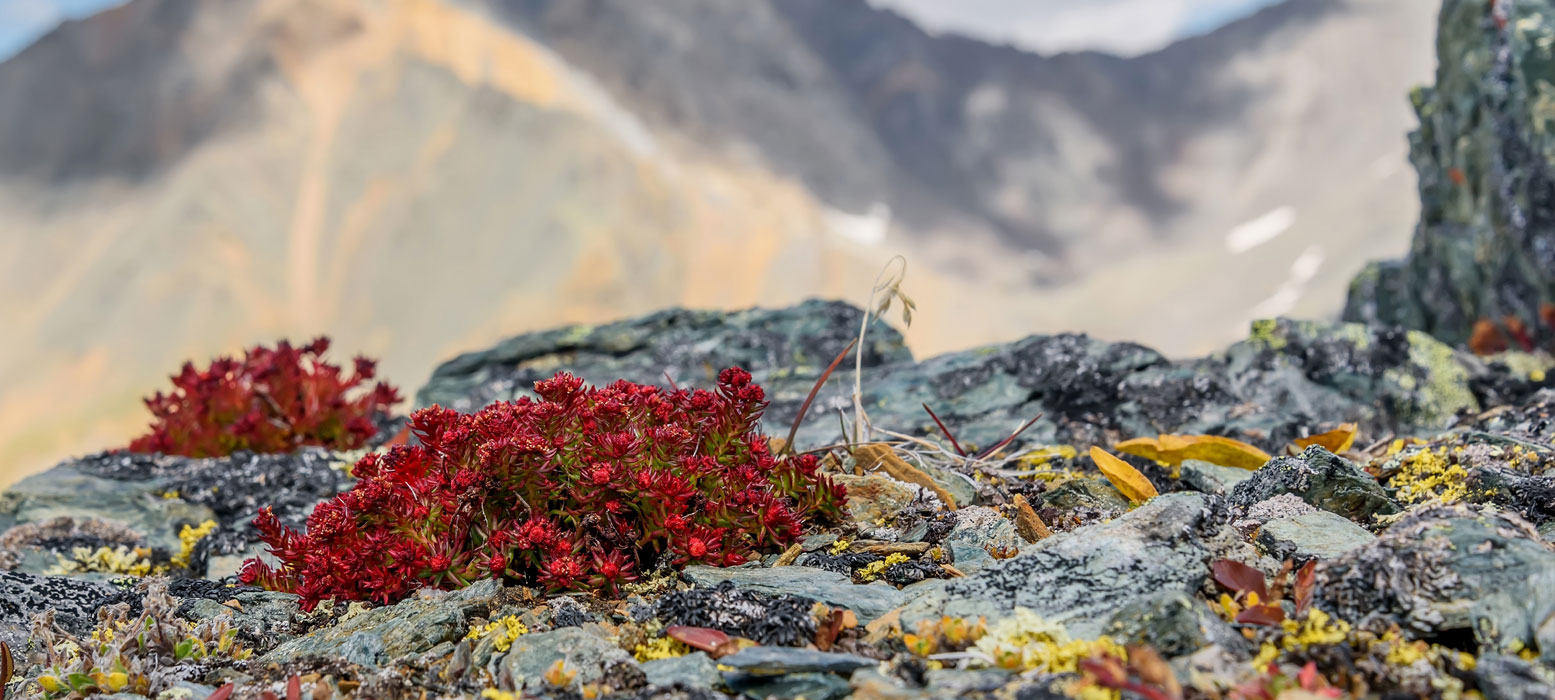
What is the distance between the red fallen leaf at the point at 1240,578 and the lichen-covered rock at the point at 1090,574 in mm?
56

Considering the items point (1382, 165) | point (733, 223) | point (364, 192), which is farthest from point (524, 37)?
point (1382, 165)

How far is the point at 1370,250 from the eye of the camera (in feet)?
200

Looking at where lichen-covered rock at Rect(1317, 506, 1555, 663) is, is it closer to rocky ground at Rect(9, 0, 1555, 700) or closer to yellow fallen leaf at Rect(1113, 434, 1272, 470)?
rocky ground at Rect(9, 0, 1555, 700)

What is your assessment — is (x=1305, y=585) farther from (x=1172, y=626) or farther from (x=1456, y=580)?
(x=1172, y=626)

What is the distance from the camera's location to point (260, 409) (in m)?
7.21

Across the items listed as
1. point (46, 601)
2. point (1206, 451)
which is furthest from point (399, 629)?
point (1206, 451)

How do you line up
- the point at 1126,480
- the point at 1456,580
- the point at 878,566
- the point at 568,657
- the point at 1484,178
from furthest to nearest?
the point at 1484,178 → the point at 1126,480 → the point at 878,566 → the point at 568,657 → the point at 1456,580

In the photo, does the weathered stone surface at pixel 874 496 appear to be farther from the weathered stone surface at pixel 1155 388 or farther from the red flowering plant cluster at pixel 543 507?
the weathered stone surface at pixel 1155 388

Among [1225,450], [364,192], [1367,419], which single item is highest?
[364,192]

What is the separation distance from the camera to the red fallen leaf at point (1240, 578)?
283cm

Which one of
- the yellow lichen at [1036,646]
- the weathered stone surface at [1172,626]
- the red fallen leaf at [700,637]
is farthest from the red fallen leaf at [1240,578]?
the red fallen leaf at [700,637]

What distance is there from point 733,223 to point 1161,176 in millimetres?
50843

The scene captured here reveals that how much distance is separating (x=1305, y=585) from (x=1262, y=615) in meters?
0.27

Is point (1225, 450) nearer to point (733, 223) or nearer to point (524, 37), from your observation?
Answer: point (733, 223)
